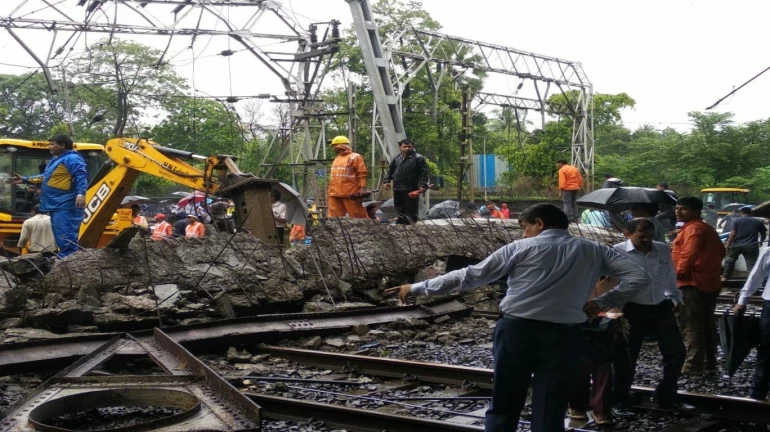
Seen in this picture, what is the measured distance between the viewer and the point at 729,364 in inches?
280

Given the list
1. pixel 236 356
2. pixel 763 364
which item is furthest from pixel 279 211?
pixel 763 364

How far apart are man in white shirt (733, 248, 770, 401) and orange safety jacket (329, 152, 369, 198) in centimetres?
737

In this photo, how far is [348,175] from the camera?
538 inches

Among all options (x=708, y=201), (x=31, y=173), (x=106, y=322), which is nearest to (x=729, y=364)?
(x=106, y=322)

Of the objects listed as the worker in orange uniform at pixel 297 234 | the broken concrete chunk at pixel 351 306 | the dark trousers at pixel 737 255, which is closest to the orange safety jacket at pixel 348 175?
the worker in orange uniform at pixel 297 234

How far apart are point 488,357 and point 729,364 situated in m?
2.53

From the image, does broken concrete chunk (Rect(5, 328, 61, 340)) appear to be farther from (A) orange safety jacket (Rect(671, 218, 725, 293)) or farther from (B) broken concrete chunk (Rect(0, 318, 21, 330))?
(A) orange safety jacket (Rect(671, 218, 725, 293))

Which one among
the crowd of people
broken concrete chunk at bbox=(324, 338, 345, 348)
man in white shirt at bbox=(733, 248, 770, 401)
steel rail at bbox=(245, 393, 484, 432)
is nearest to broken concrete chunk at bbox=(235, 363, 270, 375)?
broken concrete chunk at bbox=(324, 338, 345, 348)

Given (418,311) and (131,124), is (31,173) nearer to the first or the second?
(418,311)

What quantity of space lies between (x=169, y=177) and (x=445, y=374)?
625cm

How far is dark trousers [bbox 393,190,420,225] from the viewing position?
14.3 m

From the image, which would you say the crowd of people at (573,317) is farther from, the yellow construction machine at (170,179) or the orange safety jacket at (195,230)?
the orange safety jacket at (195,230)

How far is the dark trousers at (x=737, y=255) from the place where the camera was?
1672 centimetres

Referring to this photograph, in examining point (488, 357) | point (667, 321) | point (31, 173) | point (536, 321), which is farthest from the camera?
point (31, 173)
